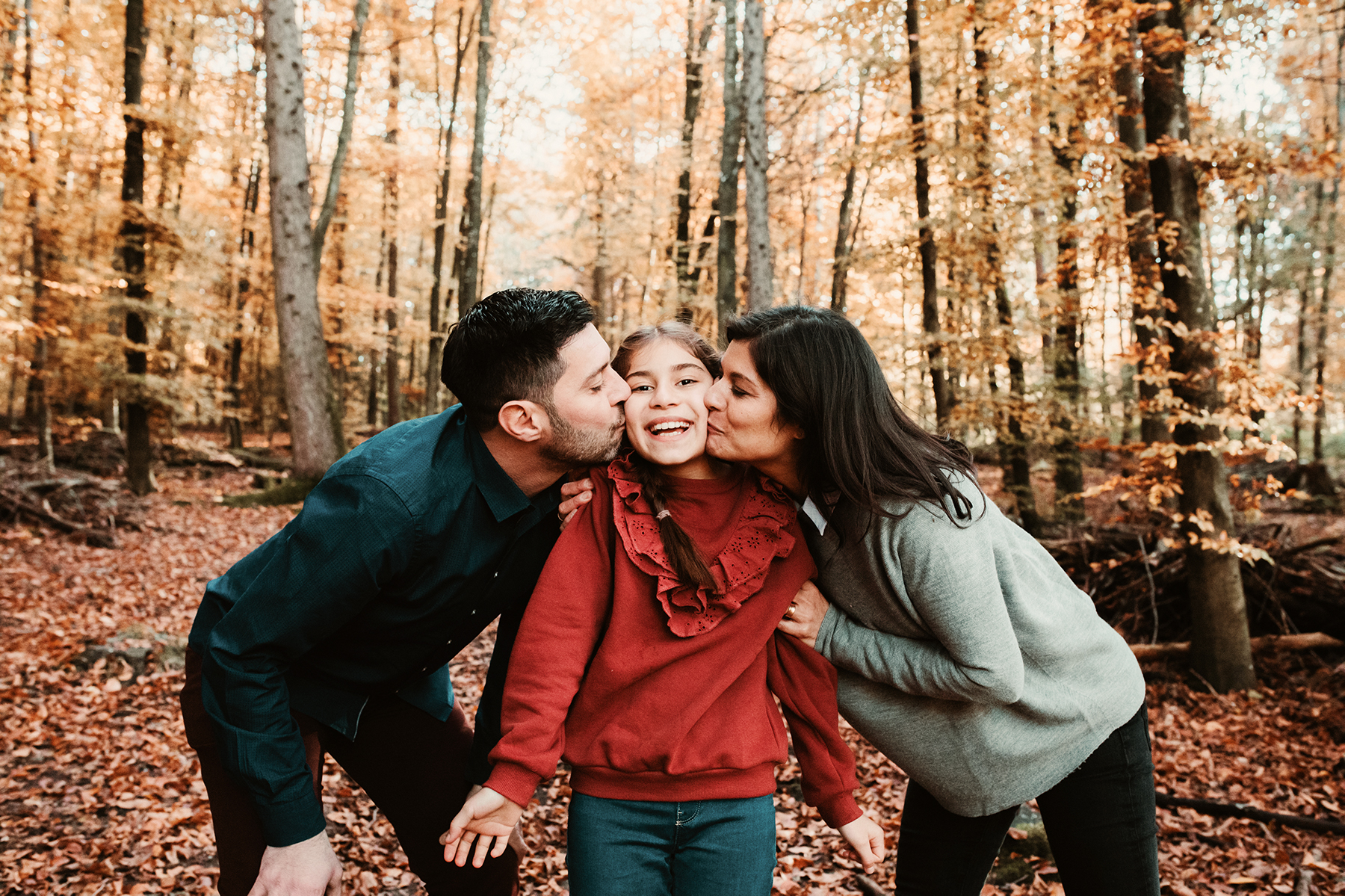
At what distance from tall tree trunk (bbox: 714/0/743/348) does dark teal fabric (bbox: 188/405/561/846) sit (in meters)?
7.09

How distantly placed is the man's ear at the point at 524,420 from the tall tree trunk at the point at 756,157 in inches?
244

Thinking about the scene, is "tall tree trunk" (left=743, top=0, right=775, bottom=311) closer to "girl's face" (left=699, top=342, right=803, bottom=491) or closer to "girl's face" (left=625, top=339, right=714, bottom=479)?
"girl's face" (left=625, top=339, right=714, bottom=479)

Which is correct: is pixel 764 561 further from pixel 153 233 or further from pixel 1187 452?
pixel 153 233

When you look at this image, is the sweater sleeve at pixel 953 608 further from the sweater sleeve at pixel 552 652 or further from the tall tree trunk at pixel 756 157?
the tall tree trunk at pixel 756 157

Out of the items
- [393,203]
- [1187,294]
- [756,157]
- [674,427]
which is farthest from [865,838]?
[393,203]

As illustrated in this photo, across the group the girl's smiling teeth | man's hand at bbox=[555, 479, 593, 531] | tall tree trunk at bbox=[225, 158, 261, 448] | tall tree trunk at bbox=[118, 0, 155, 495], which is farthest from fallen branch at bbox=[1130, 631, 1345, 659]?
tall tree trunk at bbox=[225, 158, 261, 448]

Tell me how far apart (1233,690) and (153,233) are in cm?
1401

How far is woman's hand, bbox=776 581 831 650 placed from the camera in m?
2.05

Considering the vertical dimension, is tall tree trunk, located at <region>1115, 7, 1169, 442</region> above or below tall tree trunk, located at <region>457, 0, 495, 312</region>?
below

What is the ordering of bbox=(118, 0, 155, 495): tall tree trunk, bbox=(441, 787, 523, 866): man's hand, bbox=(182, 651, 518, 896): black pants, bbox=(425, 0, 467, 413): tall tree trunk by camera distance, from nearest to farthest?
bbox=(441, 787, 523, 866): man's hand
bbox=(182, 651, 518, 896): black pants
bbox=(118, 0, 155, 495): tall tree trunk
bbox=(425, 0, 467, 413): tall tree trunk

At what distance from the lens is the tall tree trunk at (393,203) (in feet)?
52.4

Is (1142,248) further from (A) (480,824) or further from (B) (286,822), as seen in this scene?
(B) (286,822)

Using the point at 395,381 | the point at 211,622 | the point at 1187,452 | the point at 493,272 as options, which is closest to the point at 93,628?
the point at 211,622

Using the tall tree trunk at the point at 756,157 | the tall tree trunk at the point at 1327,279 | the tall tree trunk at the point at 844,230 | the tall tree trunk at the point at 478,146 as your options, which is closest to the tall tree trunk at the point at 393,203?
the tall tree trunk at the point at 478,146
